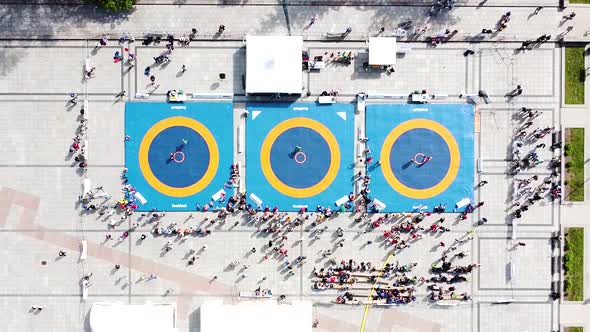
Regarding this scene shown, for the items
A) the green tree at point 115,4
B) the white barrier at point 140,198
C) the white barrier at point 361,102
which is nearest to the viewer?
the green tree at point 115,4

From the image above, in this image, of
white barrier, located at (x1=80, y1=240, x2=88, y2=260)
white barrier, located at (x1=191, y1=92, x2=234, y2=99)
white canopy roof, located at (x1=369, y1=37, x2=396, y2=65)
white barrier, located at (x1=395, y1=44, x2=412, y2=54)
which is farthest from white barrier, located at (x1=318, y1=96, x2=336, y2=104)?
white barrier, located at (x1=80, y1=240, x2=88, y2=260)

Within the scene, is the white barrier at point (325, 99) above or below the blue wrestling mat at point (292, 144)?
above

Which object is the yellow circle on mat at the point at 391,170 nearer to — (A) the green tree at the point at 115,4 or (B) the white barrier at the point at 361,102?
(B) the white barrier at the point at 361,102

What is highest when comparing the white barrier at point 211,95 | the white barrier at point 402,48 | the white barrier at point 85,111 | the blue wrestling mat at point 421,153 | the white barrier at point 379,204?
the white barrier at point 402,48

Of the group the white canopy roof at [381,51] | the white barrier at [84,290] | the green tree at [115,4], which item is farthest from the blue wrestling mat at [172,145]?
the white canopy roof at [381,51]

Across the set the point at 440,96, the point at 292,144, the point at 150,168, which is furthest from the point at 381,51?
the point at 150,168
